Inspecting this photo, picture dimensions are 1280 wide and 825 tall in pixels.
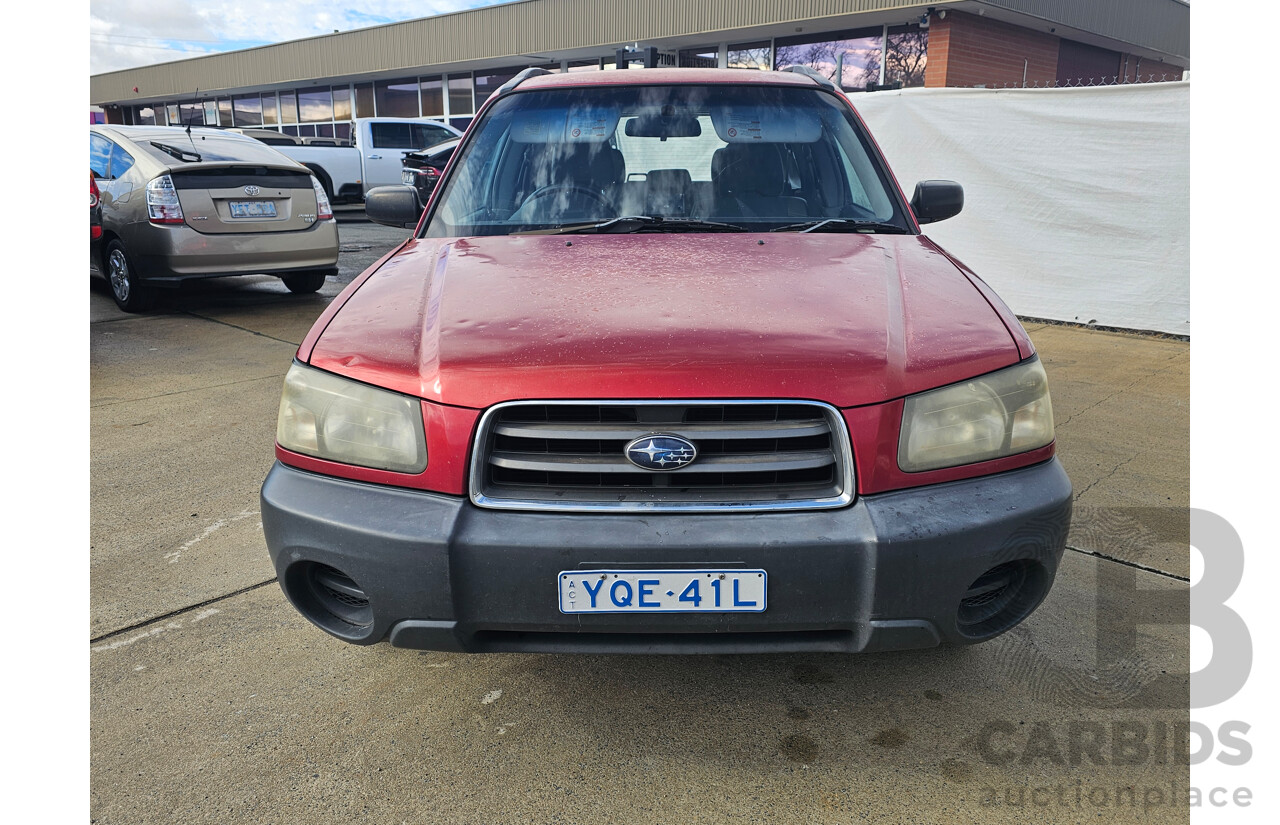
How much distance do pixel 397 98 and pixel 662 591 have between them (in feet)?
89.1

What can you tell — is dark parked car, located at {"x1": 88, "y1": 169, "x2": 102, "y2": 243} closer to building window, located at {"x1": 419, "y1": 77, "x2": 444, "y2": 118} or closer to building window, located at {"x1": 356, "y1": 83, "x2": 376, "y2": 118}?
building window, located at {"x1": 419, "y1": 77, "x2": 444, "y2": 118}

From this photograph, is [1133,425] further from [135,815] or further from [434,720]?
[135,815]

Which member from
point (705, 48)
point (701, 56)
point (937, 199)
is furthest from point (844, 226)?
point (701, 56)

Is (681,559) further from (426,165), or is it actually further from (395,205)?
(426,165)

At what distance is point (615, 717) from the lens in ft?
7.30

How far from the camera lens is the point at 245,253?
726 cm

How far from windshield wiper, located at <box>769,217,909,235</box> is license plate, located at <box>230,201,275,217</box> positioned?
5.85 metres

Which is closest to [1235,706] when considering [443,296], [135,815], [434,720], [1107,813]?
[1107,813]

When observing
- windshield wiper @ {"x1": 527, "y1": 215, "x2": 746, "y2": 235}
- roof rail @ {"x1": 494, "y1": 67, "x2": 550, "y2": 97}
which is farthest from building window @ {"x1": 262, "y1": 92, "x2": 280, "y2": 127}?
windshield wiper @ {"x1": 527, "y1": 215, "x2": 746, "y2": 235}

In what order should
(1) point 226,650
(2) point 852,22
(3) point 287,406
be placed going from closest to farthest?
(3) point 287,406, (1) point 226,650, (2) point 852,22

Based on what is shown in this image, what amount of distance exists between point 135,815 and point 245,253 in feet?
20.3

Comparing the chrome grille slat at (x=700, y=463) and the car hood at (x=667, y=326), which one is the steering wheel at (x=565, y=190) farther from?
the chrome grille slat at (x=700, y=463)

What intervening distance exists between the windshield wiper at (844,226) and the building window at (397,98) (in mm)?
25167

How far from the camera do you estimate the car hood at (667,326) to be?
1.84 m
